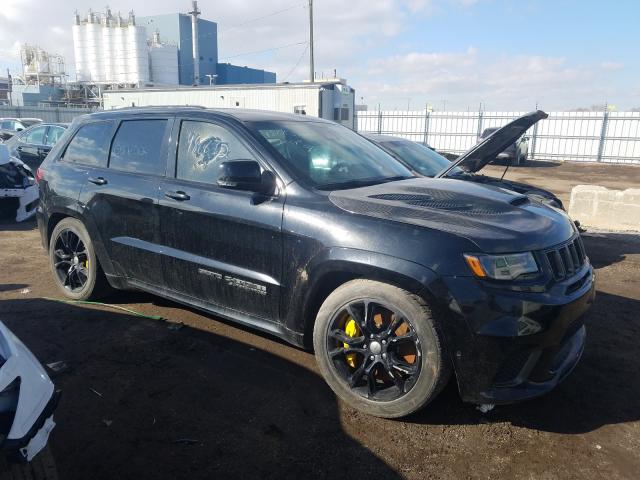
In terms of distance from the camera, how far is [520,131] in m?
5.17

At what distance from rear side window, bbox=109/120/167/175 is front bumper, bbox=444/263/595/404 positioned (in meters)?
2.54

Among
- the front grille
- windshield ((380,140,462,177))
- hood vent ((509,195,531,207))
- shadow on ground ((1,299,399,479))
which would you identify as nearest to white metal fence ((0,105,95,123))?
windshield ((380,140,462,177))

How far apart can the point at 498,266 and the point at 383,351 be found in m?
0.81

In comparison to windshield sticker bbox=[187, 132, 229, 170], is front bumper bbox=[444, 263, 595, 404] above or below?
below

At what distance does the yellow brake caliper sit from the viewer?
298 cm

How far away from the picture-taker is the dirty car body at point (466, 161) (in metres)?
5.00

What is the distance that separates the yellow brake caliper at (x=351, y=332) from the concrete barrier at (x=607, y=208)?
751cm

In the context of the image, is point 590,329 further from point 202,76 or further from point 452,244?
point 202,76

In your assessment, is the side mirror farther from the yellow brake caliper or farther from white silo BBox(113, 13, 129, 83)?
white silo BBox(113, 13, 129, 83)

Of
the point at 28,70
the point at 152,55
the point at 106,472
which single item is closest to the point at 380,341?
the point at 106,472

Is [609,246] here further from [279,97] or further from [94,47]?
[94,47]

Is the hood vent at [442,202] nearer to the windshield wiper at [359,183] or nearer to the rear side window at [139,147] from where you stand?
the windshield wiper at [359,183]

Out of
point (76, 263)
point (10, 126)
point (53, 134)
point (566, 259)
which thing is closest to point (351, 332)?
point (566, 259)

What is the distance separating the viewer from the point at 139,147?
4.11 m
